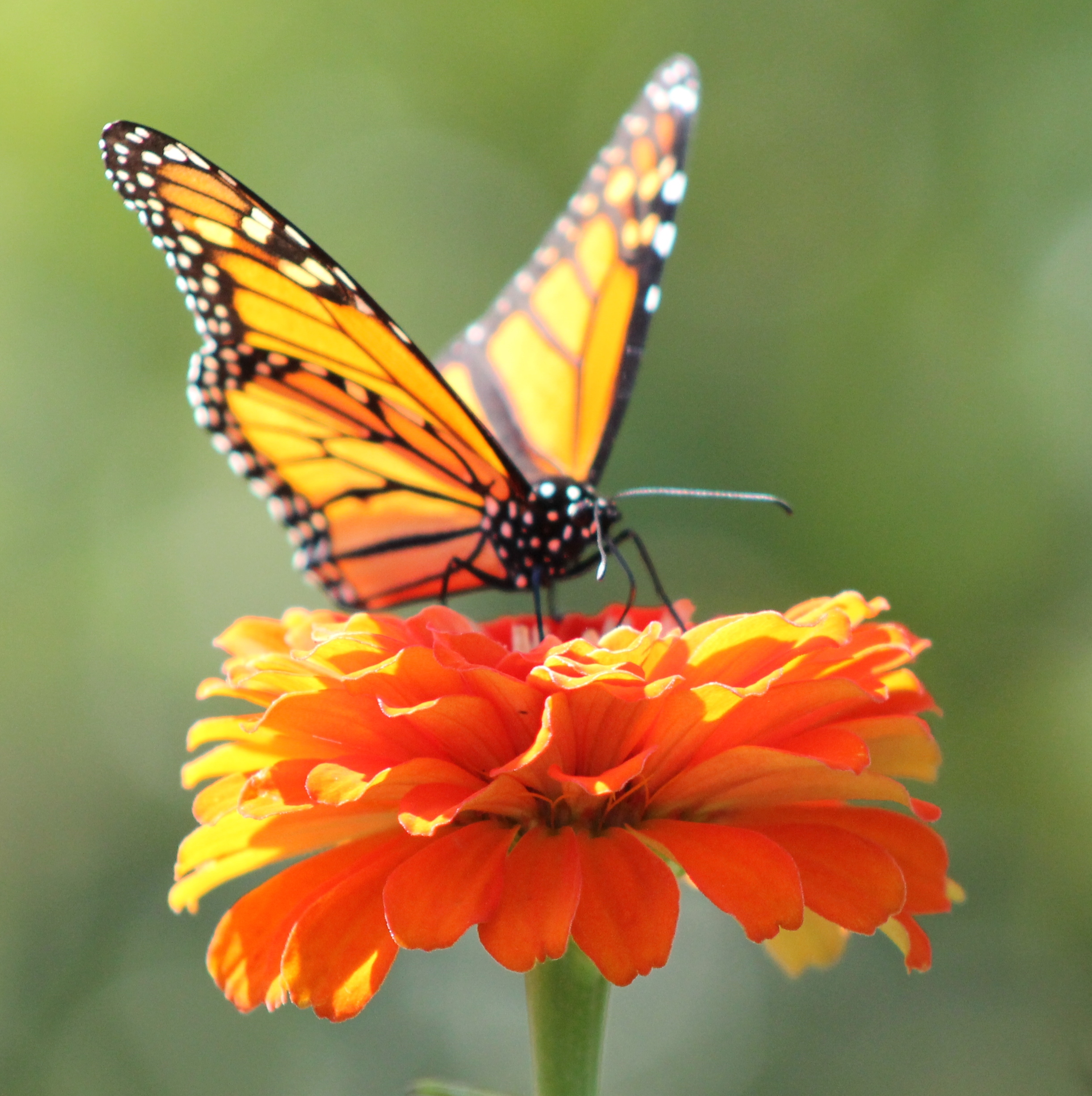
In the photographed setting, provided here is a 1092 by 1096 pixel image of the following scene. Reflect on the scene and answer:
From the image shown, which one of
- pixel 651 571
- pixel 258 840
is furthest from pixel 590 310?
pixel 258 840

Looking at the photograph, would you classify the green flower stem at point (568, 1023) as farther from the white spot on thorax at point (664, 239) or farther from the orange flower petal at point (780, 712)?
the white spot on thorax at point (664, 239)

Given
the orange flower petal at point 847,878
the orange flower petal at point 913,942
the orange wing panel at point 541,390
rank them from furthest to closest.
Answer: the orange wing panel at point 541,390, the orange flower petal at point 913,942, the orange flower petal at point 847,878

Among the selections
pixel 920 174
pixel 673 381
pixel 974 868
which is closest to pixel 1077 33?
pixel 920 174

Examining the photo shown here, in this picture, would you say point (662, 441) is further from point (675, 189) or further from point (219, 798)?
point (219, 798)

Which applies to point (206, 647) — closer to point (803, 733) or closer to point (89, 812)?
point (89, 812)

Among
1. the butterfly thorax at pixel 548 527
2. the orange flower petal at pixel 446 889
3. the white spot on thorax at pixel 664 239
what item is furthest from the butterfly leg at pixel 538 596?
the white spot on thorax at pixel 664 239

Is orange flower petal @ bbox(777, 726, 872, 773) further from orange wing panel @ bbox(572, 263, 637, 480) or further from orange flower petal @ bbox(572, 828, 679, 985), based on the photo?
orange wing panel @ bbox(572, 263, 637, 480)

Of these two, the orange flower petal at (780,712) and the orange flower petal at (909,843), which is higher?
the orange flower petal at (780,712)
